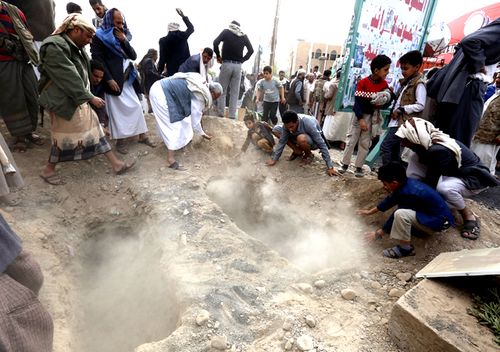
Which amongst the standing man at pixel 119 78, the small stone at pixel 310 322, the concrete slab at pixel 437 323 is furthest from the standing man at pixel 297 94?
the small stone at pixel 310 322

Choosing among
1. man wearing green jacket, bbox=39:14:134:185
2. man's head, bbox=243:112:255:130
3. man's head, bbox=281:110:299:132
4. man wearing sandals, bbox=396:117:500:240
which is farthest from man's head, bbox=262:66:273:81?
man wearing sandals, bbox=396:117:500:240

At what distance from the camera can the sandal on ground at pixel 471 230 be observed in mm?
2693

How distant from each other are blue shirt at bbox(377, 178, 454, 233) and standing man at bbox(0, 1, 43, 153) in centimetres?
386

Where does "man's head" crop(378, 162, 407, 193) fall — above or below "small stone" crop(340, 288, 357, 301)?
above

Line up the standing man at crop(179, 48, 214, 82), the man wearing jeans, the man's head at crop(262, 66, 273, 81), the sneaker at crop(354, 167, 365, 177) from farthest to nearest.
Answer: the man wearing jeans < the man's head at crop(262, 66, 273, 81) < the standing man at crop(179, 48, 214, 82) < the sneaker at crop(354, 167, 365, 177)

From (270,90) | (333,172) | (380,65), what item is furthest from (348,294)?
(270,90)

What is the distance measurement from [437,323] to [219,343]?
1.17m

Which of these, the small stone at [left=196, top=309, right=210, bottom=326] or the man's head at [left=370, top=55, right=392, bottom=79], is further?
the man's head at [left=370, top=55, right=392, bottom=79]

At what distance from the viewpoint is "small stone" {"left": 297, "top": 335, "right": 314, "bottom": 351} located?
1670 mm

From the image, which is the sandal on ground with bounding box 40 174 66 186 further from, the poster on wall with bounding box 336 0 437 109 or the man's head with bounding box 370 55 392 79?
the man's head with bounding box 370 55 392 79

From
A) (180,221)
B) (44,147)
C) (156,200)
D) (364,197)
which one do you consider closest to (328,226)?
(364,197)

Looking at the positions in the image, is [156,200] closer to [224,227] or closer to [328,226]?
[224,227]

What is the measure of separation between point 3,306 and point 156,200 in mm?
1976

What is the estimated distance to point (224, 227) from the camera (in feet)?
9.67
